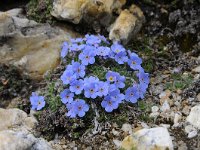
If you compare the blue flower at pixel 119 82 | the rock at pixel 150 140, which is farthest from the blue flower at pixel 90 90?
the rock at pixel 150 140

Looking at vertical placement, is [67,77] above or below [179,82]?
below

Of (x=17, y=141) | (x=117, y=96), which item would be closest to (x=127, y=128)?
(x=117, y=96)

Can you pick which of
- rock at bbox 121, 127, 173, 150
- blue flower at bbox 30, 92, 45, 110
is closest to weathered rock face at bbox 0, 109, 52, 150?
blue flower at bbox 30, 92, 45, 110

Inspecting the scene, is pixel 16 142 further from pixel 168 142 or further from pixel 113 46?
pixel 113 46

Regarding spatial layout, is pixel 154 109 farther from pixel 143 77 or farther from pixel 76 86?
pixel 76 86

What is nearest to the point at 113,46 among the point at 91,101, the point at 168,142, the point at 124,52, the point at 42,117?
the point at 124,52

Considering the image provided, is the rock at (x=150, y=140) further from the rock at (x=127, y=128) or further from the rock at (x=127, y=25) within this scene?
the rock at (x=127, y=25)

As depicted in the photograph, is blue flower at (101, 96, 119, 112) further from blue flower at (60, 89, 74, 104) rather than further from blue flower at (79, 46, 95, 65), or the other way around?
blue flower at (79, 46, 95, 65)
